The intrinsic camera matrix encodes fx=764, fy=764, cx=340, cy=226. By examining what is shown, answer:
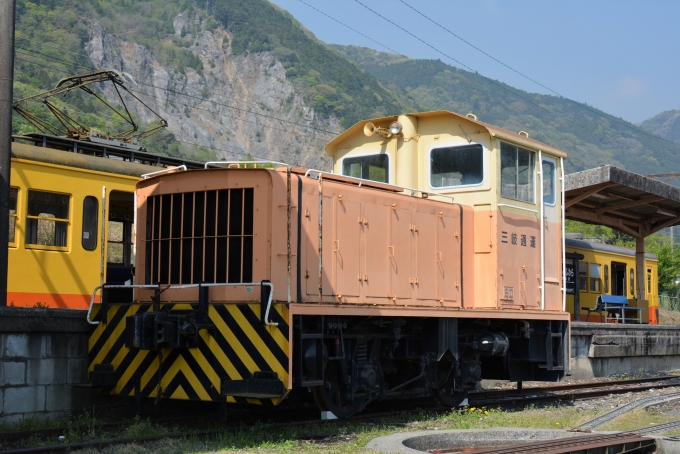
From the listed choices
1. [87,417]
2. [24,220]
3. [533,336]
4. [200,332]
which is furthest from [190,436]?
[533,336]

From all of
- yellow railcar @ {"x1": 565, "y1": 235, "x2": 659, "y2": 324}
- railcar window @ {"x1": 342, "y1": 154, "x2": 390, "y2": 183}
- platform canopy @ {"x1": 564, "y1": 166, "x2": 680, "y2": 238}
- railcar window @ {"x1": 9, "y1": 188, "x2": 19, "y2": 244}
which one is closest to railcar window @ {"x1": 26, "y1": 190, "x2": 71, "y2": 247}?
railcar window @ {"x1": 9, "y1": 188, "x2": 19, "y2": 244}

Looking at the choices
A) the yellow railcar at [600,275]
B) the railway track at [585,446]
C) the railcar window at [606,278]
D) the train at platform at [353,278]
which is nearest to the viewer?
the railway track at [585,446]

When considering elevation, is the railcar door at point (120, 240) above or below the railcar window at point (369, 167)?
below

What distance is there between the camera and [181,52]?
127312 millimetres

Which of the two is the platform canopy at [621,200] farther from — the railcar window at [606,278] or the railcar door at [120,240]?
the railcar door at [120,240]

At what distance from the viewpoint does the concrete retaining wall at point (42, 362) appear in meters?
8.34

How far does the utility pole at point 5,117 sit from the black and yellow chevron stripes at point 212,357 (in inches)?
58.6

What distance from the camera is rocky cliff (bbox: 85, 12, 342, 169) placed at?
359 ft

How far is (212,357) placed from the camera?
803cm

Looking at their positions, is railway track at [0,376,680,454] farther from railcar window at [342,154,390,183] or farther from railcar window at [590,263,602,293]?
railcar window at [590,263,602,293]

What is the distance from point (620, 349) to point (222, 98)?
11241 centimetres

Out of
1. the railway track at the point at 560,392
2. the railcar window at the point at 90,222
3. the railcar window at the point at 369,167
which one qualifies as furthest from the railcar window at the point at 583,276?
the railcar window at the point at 90,222

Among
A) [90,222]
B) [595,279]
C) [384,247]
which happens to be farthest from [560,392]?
[595,279]

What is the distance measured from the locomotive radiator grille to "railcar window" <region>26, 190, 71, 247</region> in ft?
10.3
